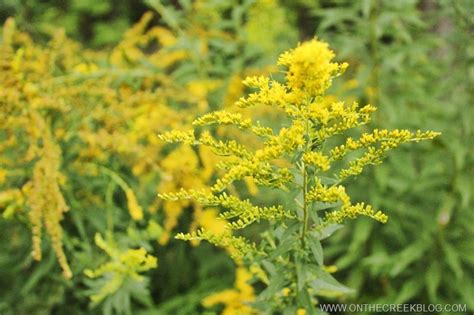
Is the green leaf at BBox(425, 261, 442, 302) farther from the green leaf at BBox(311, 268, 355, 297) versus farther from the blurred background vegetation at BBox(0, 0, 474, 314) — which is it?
the green leaf at BBox(311, 268, 355, 297)

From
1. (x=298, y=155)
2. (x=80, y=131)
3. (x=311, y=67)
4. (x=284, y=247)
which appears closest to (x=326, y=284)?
(x=284, y=247)

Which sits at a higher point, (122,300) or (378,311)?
(122,300)

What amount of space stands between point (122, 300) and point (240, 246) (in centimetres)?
92

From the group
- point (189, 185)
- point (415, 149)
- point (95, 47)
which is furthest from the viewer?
point (95, 47)

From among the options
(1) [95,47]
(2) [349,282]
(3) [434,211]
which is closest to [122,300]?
(2) [349,282]

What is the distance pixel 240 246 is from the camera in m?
1.54

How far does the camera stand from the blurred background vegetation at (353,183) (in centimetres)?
256

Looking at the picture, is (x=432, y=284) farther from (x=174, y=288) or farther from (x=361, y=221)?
(x=174, y=288)

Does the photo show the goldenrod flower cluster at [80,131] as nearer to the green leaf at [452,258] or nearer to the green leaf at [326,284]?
the green leaf at [326,284]

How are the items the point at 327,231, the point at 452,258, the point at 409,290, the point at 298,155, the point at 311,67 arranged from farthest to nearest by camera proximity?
the point at 409,290
the point at 452,258
the point at 327,231
the point at 298,155
the point at 311,67

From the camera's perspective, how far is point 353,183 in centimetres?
303

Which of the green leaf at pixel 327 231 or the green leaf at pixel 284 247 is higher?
the green leaf at pixel 327 231

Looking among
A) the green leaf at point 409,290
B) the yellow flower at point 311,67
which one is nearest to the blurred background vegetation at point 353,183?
the green leaf at point 409,290

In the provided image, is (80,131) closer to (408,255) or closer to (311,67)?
(311,67)
